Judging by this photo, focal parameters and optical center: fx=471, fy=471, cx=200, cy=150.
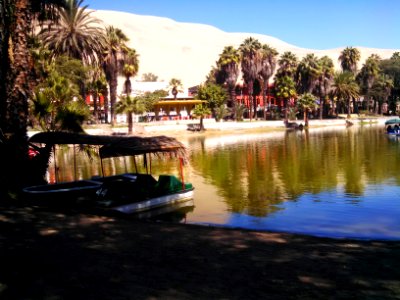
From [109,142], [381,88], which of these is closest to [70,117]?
[109,142]

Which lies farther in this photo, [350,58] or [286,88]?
[350,58]

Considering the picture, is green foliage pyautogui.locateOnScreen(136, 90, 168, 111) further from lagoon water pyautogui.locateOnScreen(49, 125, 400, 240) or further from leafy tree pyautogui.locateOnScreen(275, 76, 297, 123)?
lagoon water pyautogui.locateOnScreen(49, 125, 400, 240)

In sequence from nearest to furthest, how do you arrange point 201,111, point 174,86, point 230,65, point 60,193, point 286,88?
point 60,193
point 201,111
point 230,65
point 286,88
point 174,86

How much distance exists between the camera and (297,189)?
74.8 feet

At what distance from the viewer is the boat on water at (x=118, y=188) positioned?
16.1 metres

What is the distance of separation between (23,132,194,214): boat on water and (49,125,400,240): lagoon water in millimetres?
1595

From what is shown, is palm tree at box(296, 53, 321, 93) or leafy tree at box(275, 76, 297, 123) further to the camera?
palm tree at box(296, 53, 321, 93)

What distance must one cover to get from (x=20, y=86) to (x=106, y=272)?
32.4ft

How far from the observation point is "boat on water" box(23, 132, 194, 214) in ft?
53.0

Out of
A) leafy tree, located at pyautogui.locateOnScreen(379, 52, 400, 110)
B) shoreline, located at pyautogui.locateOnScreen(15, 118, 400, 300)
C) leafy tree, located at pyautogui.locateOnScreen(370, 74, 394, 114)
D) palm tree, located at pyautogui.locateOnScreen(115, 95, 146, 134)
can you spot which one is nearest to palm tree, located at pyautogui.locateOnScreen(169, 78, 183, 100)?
palm tree, located at pyautogui.locateOnScreen(115, 95, 146, 134)

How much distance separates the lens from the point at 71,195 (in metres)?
16.2

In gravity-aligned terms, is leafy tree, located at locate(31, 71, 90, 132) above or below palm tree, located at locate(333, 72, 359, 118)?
below

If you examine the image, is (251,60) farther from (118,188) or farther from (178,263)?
(178,263)

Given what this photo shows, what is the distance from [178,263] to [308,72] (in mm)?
87090
